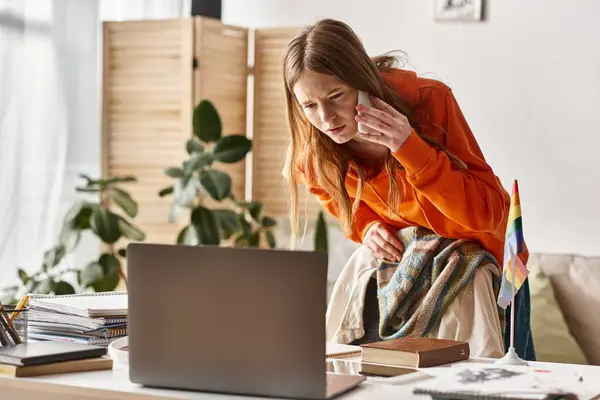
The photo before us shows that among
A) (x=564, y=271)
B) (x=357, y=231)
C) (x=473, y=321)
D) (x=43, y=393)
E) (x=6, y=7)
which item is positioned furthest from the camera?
(x=6, y=7)

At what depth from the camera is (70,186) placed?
4.37 m

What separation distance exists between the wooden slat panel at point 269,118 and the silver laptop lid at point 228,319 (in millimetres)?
2849

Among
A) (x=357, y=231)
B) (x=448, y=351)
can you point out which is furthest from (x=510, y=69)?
(x=448, y=351)

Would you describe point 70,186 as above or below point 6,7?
below

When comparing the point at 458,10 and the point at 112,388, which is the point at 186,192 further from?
the point at 112,388

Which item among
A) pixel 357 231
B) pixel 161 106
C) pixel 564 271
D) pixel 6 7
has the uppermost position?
pixel 6 7

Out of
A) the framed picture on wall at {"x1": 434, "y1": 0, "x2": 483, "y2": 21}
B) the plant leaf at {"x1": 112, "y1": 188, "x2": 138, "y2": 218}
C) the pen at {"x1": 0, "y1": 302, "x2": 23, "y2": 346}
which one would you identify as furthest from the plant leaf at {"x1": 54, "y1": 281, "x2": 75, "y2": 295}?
the pen at {"x1": 0, "y1": 302, "x2": 23, "y2": 346}

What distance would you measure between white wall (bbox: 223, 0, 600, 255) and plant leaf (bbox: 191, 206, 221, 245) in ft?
3.42

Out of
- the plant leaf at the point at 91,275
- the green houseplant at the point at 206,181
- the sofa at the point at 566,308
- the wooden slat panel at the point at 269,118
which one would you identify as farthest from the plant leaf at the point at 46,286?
the sofa at the point at 566,308

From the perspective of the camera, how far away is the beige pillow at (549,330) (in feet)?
11.6

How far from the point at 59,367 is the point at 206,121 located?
247 centimetres

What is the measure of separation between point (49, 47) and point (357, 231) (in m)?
2.20

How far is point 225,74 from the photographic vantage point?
173 inches

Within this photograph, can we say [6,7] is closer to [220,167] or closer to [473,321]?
[220,167]
